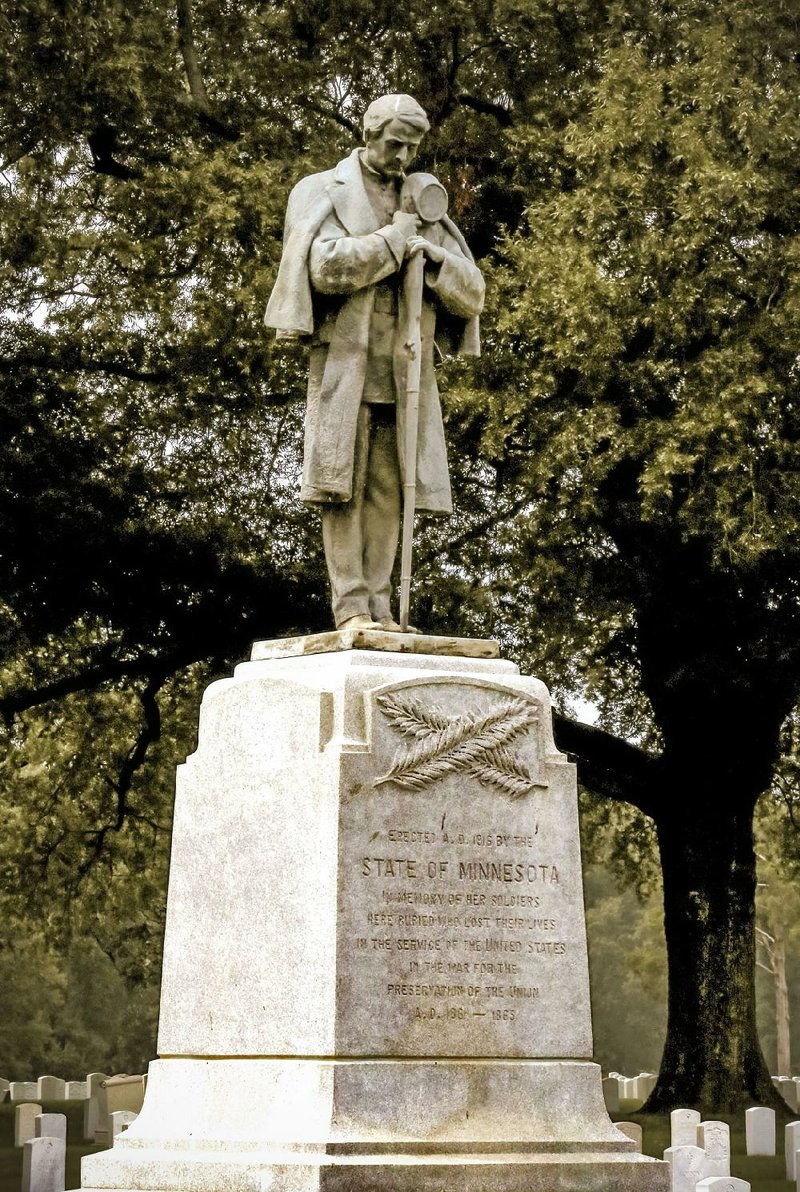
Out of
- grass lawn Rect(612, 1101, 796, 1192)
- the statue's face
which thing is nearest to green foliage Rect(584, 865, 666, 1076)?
grass lawn Rect(612, 1101, 796, 1192)

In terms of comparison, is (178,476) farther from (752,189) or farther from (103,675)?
(752,189)

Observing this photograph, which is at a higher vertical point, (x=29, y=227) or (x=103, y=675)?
(x=29, y=227)

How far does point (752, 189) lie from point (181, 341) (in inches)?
236

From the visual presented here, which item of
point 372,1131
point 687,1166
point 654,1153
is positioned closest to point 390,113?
point 372,1131

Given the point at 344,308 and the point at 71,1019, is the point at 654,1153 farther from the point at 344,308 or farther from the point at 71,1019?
Answer: the point at 71,1019

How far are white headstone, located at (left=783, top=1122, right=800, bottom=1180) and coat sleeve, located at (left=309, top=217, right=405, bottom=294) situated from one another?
30.1 feet

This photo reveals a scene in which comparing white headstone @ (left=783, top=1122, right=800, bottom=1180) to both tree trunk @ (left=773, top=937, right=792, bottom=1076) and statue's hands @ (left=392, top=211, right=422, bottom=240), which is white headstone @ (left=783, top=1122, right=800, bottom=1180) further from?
tree trunk @ (left=773, top=937, right=792, bottom=1076)

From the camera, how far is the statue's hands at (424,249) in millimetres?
9219

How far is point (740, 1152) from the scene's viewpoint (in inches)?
749

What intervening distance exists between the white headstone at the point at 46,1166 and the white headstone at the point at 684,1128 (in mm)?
5121

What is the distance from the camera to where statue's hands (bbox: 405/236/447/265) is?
9219 millimetres

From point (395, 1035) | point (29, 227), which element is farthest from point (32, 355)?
point (395, 1035)

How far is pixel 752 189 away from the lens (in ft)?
60.6

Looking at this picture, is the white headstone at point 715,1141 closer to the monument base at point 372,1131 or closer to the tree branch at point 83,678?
the monument base at point 372,1131
